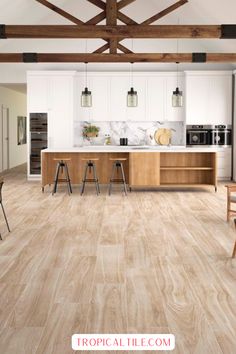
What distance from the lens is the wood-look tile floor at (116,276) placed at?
3.56 meters

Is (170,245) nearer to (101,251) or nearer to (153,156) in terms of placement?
(101,251)

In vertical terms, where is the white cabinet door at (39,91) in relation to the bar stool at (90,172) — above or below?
above

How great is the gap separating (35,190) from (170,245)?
571cm

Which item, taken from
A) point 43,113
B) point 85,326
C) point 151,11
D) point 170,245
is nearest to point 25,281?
point 85,326

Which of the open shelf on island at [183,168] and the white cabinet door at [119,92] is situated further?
the white cabinet door at [119,92]

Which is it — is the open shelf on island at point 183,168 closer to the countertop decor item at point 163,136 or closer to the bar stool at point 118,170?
the bar stool at point 118,170

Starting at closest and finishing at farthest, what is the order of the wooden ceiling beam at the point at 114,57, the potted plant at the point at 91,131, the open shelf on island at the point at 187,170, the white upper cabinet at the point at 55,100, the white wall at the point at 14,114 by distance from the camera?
1. the wooden ceiling beam at the point at 114,57
2. the open shelf on island at the point at 187,170
3. the white upper cabinet at the point at 55,100
4. the potted plant at the point at 91,131
5. the white wall at the point at 14,114

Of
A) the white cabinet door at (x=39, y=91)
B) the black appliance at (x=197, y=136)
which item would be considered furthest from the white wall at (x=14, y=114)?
the black appliance at (x=197, y=136)

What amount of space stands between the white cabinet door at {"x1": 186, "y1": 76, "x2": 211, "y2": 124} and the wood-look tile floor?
4753 mm

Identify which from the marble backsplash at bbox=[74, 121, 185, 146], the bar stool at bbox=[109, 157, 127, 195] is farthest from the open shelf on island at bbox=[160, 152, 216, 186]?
the marble backsplash at bbox=[74, 121, 185, 146]

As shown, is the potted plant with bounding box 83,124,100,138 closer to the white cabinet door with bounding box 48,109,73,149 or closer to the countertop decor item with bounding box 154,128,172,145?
the white cabinet door with bounding box 48,109,73,149

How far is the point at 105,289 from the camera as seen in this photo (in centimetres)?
445

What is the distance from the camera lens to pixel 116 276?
484 centimetres

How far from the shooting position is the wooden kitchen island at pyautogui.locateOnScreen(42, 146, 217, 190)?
10.9 m
